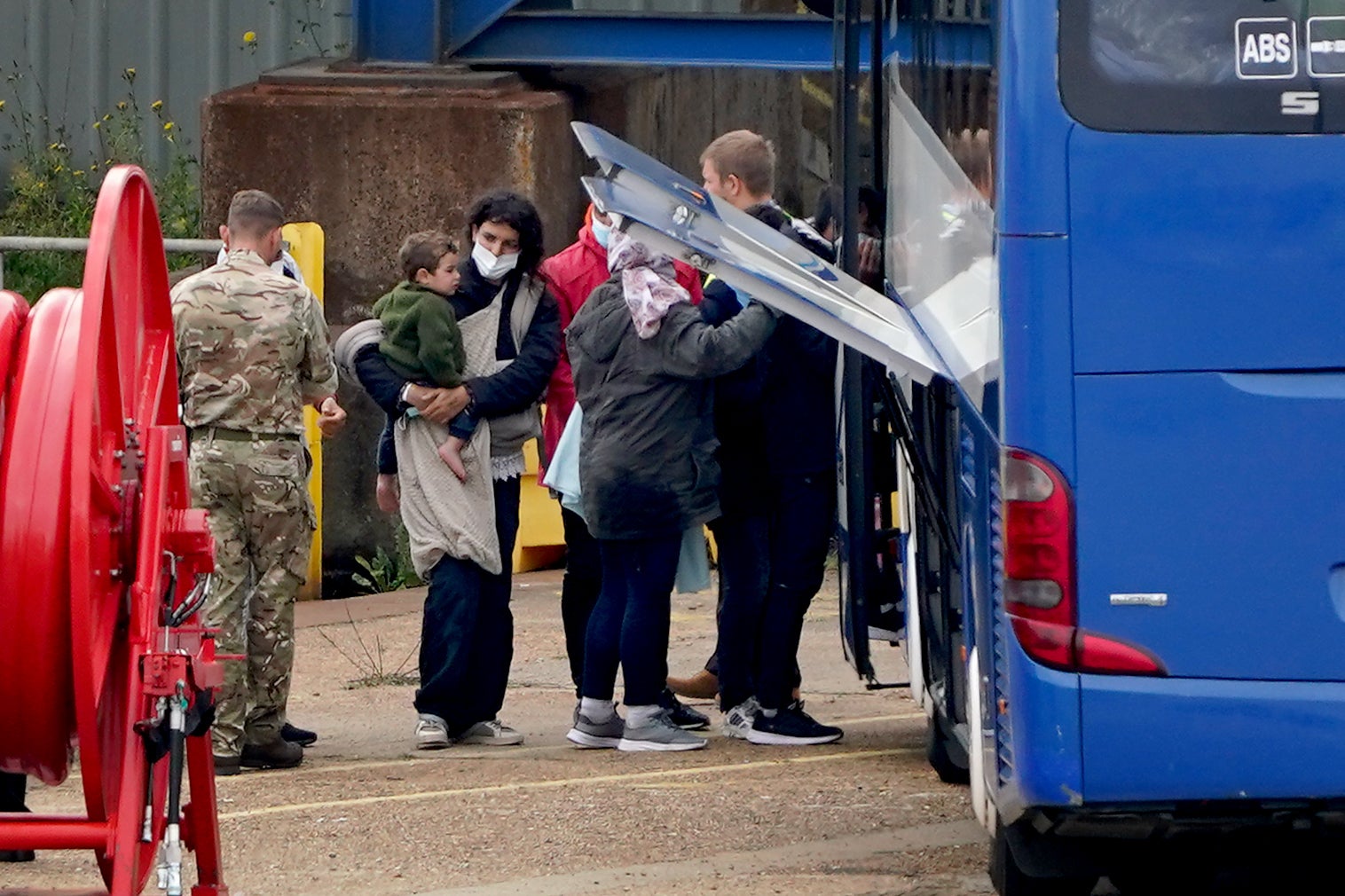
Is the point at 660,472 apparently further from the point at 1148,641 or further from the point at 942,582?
the point at 1148,641

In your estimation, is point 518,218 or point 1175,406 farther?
point 518,218

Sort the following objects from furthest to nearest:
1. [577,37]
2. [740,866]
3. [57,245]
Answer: [577,37] → [57,245] → [740,866]

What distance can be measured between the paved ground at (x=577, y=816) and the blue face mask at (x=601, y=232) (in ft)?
5.45

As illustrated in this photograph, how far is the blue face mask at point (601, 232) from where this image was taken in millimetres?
7105

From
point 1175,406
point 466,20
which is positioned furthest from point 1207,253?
point 466,20

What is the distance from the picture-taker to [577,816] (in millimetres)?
5992

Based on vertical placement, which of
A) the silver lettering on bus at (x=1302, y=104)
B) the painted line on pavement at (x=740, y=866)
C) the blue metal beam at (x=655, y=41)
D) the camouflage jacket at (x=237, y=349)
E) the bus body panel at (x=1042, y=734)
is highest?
the blue metal beam at (x=655, y=41)

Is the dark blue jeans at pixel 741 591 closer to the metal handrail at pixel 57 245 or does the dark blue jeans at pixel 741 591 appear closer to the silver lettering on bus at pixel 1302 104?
the metal handrail at pixel 57 245

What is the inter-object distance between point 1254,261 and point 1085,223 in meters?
0.31

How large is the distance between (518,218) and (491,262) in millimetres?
166

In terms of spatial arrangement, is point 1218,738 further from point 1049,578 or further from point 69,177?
point 69,177

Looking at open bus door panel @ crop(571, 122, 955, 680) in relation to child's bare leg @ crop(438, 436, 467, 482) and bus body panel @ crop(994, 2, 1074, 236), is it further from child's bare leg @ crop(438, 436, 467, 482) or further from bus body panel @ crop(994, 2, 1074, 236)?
child's bare leg @ crop(438, 436, 467, 482)

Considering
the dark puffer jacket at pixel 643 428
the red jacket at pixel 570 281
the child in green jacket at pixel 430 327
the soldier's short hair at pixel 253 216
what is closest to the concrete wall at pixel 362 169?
the red jacket at pixel 570 281

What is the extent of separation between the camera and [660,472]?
6.58 meters
